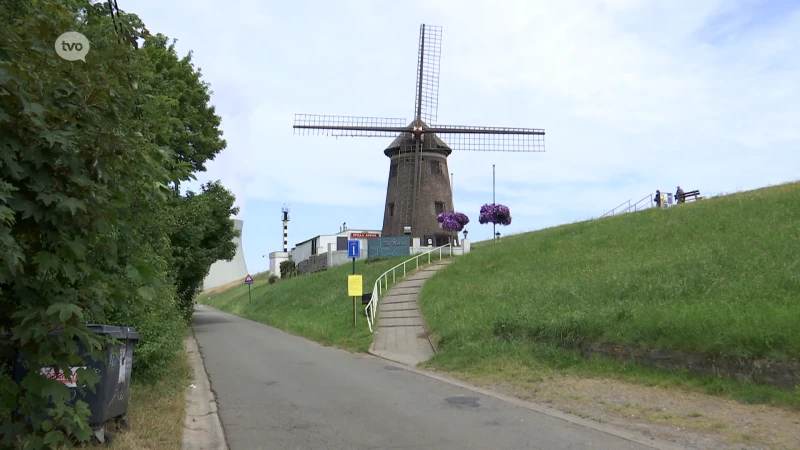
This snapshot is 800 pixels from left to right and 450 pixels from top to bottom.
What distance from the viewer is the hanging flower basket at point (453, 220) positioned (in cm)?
4403

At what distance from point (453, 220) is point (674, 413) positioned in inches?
1409

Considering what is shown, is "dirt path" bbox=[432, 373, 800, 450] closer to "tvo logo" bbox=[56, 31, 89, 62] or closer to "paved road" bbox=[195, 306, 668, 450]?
"paved road" bbox=[195, 306, 668, 450]

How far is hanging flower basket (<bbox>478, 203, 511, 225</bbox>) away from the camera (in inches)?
1554

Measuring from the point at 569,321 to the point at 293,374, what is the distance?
5.95m

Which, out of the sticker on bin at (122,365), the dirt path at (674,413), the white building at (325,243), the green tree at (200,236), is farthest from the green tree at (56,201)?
the white building at (325,243)

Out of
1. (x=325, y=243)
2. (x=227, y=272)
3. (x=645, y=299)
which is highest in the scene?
(x=325, y=243)

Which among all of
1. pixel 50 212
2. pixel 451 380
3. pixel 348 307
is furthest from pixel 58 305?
pixel 348 307

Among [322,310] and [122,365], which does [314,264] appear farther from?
[122,365]

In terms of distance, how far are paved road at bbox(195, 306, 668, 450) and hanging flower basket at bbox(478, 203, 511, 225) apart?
25.3m

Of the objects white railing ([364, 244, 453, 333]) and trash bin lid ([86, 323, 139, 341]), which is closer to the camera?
trash bin lid ([86, 323, 139, 341])

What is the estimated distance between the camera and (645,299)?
13.8 meters

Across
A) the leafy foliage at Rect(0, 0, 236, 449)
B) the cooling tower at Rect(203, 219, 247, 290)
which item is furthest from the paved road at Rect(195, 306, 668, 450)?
the cooling tower at Rect(203, 219, 247, 290)

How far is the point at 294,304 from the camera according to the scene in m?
33.7

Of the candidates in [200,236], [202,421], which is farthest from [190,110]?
[202,421]
